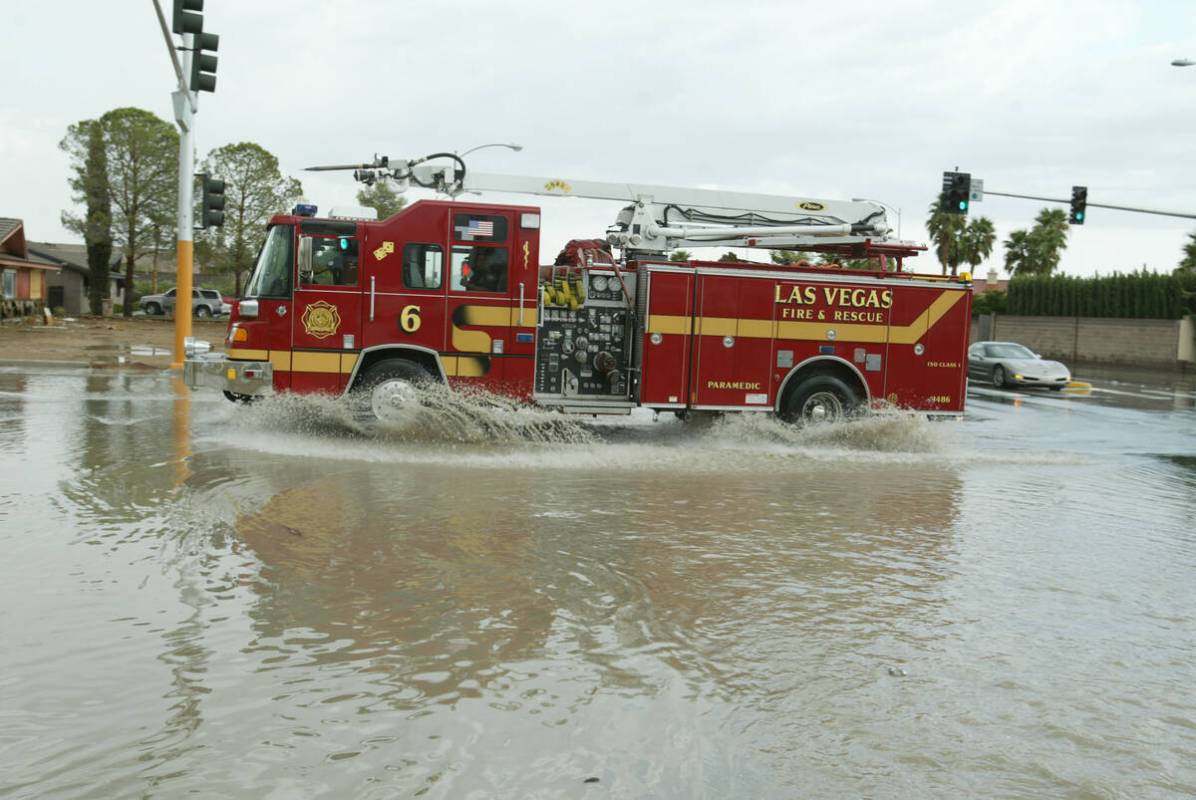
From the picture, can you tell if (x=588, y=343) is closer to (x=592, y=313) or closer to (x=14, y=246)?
(x=592, y=313)

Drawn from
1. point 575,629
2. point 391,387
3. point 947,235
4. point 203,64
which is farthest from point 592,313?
point 947,235

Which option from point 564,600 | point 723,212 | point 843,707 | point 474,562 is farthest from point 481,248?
point 843,707

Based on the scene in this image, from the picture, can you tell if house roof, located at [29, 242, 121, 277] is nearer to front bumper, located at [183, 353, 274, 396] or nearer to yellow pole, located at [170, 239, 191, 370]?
yellow pole, located at [170, 239, 191, 370]

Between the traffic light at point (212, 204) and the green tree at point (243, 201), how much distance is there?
37.0 m

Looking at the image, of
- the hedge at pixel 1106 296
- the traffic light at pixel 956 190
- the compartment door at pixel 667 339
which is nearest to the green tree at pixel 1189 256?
the hedge at pixel 1106 296

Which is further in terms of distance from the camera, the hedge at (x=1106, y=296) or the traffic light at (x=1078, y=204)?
the hedge at (x=1106, y=296)

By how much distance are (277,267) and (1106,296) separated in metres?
46.9

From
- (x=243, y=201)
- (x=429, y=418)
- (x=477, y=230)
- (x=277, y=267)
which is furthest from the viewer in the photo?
(x=243, y=201)

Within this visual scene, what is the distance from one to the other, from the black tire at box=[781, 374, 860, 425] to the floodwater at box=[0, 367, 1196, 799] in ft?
8.09

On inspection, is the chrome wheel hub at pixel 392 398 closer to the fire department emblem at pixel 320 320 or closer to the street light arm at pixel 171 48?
the fire department emblem at pixel 320 320

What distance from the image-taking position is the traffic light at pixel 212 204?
63.4 ft

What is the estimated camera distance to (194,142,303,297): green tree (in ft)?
182

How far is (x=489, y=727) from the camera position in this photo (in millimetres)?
4098

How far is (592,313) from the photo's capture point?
1305 cm
